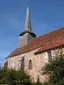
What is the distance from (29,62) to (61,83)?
44.4 feet

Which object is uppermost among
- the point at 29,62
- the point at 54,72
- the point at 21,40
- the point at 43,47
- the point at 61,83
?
the point at 21,40

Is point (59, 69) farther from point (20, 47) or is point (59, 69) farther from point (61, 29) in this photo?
point (20, 47)

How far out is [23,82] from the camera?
890 inches

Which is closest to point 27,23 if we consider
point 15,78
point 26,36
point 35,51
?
point 26,36

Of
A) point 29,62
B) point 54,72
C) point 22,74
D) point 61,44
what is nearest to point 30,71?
point 29,62

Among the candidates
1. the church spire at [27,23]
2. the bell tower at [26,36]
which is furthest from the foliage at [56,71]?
the church spire at [27,23]

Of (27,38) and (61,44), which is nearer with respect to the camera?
(61,44)

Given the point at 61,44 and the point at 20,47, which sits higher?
the point at 20,47

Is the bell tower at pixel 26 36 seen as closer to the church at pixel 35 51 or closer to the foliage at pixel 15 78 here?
the church at pixel 35 51

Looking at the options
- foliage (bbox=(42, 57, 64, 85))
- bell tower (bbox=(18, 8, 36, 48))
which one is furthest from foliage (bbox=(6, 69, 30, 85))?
bell tower (bbox=(18, 8, 36, 48))

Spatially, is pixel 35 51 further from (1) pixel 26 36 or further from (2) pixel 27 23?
→ (2) pixel 27 23

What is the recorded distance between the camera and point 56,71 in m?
15.6

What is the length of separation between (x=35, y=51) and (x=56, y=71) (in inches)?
472

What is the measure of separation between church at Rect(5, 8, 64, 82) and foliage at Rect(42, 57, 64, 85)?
12.5ft
